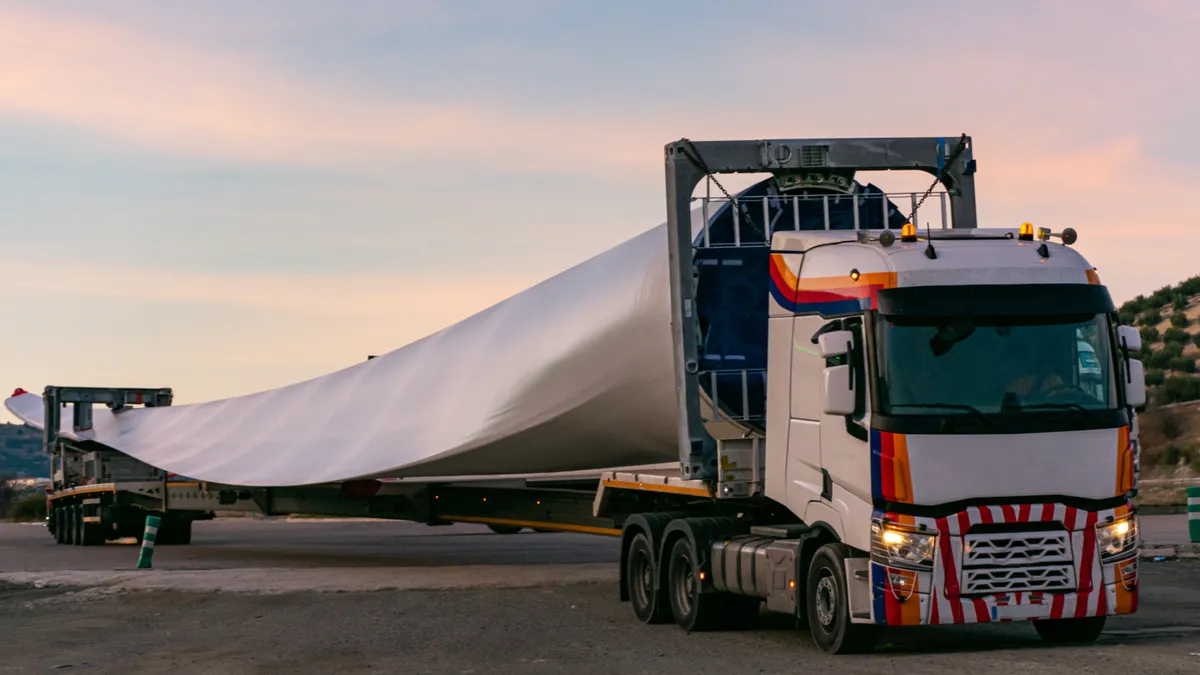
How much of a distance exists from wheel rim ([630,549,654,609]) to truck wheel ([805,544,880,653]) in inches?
116

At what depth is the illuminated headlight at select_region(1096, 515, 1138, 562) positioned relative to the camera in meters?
10.9

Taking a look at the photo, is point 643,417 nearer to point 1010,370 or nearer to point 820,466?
→ point 820,466

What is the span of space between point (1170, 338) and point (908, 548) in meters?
53.4

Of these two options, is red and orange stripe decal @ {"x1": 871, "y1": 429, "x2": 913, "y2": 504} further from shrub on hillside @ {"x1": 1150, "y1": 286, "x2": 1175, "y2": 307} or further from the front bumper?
shrub on hillside @ {"x1": 1150, "y1": 286, "x2": 1175, "y2": 307}

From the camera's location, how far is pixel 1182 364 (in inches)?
2189

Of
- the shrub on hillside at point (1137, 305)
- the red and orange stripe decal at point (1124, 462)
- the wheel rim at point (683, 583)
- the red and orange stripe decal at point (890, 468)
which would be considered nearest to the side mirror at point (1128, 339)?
the red and orange stripe decal at point (1124, 462)

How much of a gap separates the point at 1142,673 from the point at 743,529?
163 inches

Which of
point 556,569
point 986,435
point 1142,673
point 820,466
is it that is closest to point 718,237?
point 820,466

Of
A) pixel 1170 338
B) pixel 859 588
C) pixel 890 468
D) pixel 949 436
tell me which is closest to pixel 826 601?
pixel 859 588

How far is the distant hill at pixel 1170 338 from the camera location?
5291 cm

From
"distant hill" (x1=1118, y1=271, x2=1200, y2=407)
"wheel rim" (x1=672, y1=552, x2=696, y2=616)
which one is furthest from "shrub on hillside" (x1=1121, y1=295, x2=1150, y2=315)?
"wheel rim" (x1=672, y1=552, x2=696, y2=616)

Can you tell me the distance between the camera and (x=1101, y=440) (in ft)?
35.8

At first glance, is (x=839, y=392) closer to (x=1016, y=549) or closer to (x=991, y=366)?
(x=991, y=366)

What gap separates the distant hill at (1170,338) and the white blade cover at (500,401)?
3270cm
